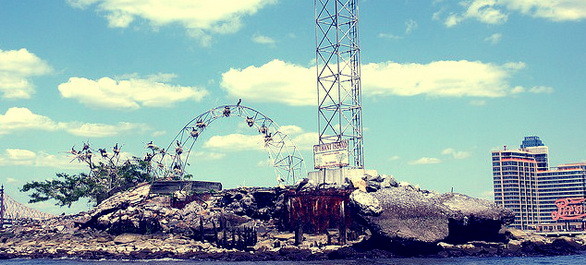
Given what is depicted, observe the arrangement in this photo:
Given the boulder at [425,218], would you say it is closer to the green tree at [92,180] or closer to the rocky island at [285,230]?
the rocky island at [285,230]

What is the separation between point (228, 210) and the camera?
286 feet

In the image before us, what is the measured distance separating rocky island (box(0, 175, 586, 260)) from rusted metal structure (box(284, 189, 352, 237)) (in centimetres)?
17

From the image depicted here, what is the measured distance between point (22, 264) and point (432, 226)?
153 feet

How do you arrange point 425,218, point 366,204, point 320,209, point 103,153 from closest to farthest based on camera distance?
point 425,218 → point 366,204 → point 320,209 → point 103,153

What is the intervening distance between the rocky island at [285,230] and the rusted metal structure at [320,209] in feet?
0.57

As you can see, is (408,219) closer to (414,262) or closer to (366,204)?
(366,204)

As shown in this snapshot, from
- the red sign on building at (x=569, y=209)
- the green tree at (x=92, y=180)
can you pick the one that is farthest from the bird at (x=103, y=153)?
the red sign on building at (x=569, y=209)

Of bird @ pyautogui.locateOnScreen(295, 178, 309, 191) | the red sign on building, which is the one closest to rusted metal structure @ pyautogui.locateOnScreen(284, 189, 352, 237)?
bird @ pyautogui.locateOnScreen(295, 178, 309, 191)

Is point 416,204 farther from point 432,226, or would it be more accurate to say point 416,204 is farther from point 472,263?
point 472,263

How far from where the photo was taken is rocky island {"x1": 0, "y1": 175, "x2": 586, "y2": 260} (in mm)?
70812

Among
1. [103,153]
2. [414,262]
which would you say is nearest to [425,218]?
[414,262]

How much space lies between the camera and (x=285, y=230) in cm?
8075

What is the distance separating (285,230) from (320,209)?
5.94 metres

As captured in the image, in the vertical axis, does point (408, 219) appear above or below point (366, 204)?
below
